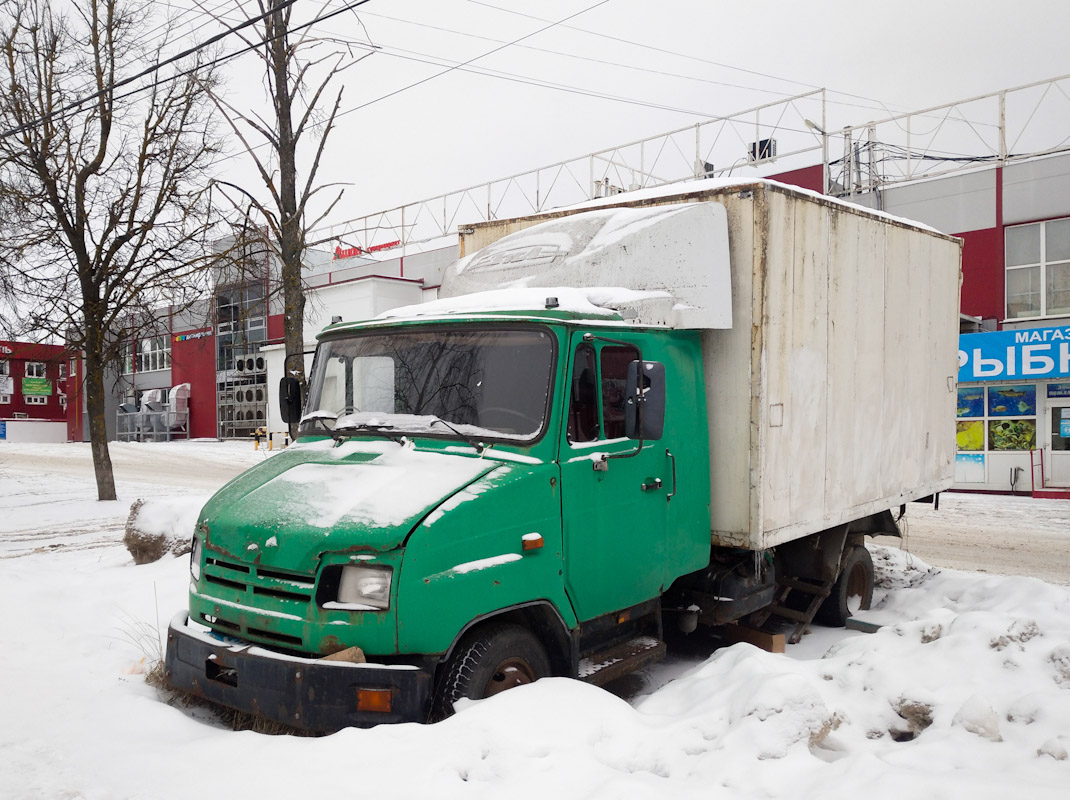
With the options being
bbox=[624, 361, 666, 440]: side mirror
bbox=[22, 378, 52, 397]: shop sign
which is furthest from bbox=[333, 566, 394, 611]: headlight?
bbox=[22, 378, 52, 397]: shop sign

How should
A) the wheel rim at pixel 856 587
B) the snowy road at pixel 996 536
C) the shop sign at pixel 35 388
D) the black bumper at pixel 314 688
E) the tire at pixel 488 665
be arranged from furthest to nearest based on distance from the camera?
the shop sign at pixel 35 388, the snowy road at pixel 996 536, the wheel rim at pixel 856 587, the tire at pixel 488 665, the black bumper at pixel 314 688

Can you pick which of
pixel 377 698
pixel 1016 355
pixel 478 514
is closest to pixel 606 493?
pixel 478 514

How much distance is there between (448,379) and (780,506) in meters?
2.63

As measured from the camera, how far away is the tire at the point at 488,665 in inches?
162

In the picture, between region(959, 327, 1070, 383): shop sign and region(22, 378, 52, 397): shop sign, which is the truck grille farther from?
region(22, 378, 52, 397): shop sign

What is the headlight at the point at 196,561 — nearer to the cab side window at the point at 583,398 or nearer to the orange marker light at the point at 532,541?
the orange marker light at the point at 532,541

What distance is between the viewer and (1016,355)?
18.6 metres

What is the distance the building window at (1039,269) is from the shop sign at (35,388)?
202 feet

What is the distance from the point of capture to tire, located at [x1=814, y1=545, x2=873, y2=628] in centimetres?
743

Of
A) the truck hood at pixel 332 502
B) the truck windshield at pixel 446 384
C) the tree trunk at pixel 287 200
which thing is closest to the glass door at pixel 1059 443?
the tree trunk at pixel 287 200

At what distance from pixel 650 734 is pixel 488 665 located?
850 millimetres

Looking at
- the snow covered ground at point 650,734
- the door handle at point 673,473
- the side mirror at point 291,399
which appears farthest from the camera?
the side mirror at point 291,399

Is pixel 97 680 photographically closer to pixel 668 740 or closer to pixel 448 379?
pixel 448 379

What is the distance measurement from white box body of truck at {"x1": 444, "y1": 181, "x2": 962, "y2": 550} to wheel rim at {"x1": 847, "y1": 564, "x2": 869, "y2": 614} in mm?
725
